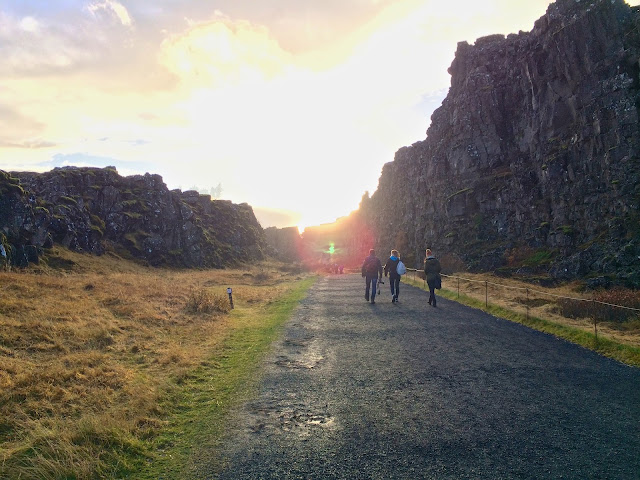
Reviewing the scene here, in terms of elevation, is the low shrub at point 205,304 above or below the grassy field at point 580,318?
below

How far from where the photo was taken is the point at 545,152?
3856cm

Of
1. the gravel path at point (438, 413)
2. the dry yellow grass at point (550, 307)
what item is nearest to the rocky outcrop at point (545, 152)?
the dry yellow grass at point (550, 307)

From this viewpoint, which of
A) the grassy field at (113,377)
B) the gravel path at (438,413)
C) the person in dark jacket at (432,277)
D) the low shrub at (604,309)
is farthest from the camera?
the person in dark jacket at (432,277)

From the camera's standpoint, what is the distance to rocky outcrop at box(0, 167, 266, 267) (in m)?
39.3

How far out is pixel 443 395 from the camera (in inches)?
304

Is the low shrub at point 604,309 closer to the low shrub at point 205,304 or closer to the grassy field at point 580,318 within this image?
the grassy field at point 580,318

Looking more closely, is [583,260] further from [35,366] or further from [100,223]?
[100,223]

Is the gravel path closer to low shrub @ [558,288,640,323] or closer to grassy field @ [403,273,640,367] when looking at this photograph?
grassy field @ [403,273,640,367]

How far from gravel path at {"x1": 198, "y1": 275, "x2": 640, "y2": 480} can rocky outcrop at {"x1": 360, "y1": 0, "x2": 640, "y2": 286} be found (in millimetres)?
18142

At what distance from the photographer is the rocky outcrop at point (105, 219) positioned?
39.3 meters

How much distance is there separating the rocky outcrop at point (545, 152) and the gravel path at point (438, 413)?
18.1m

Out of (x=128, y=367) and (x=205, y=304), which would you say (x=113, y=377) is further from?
(x=205, y=304)

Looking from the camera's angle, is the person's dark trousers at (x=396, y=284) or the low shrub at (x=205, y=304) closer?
the low shrub at (x=205, y=304)

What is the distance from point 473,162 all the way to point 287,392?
49.0 meters
